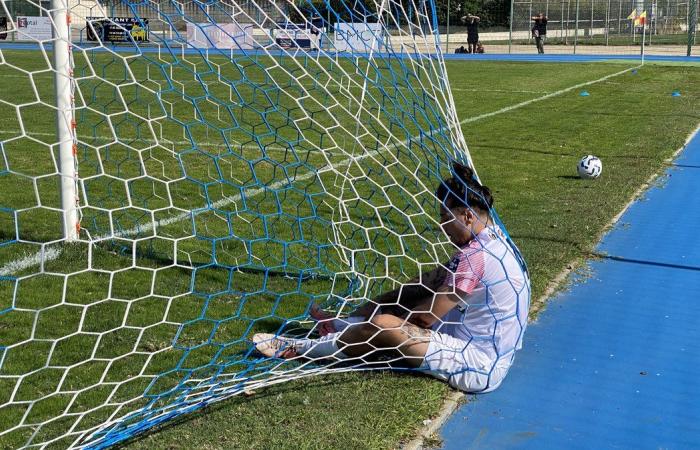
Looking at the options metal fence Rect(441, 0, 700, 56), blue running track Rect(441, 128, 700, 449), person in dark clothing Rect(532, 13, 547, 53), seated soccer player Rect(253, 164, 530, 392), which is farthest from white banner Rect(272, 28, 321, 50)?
metal fence Rect(441, 0, 700, 56)

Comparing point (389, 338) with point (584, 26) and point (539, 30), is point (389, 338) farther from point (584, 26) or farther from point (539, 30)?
point (584, 26)

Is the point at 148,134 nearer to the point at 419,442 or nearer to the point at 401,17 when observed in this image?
the point at 401,17

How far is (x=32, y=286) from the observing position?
538cm

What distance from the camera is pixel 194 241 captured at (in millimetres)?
6434

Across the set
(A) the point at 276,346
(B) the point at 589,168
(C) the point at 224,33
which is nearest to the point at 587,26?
(B) the point at 589,168

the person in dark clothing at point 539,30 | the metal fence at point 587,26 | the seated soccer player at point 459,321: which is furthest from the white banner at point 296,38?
the metal fence at point 587,26

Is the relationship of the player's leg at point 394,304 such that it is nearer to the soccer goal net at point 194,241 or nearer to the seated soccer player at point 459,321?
the seated soccer player at point 459,321

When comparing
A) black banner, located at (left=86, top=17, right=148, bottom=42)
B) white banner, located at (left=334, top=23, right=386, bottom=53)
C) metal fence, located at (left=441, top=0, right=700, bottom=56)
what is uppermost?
black banner, located at (left=86, top=17, right=148, bottom=42)

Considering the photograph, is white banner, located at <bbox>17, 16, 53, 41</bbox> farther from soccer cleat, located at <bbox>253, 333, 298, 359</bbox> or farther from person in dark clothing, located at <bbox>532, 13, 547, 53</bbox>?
person in dark clothing, located at <bbox>532, 13, 547, 53</bbox>

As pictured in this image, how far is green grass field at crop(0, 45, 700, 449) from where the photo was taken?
3854mm

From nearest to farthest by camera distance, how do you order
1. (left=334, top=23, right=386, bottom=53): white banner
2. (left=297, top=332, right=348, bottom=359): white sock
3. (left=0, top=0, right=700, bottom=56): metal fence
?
(left=297, top=332, right=348, bottom=359): white sock → (left=334, top=23, right=386, bottom=53): white banner → (left=0, top=0, right=700, bottom=56): metal fence

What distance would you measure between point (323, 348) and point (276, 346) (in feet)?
0.85

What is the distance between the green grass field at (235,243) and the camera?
3854 millimetres

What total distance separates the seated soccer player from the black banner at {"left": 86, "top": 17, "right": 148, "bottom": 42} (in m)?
1.85
